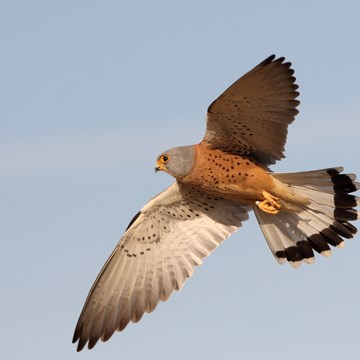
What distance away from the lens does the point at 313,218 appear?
11.2m

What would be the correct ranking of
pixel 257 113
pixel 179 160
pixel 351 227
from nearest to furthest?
pixel 257 113, pixel 179 160, pixel 351 227

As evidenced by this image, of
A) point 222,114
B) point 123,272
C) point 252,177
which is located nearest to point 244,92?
point 222,114

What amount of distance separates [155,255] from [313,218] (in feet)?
7.03

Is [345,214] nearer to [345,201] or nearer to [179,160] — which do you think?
[345,201]

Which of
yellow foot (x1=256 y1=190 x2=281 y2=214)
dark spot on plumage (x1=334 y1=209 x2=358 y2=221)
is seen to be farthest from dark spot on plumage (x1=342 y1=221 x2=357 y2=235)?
yellow foot (x1=256 y1=190 x2=281 y2=214)

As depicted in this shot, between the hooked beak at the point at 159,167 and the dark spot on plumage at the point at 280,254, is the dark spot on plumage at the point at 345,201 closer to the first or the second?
the dark spot on plumage at the point at 280,254

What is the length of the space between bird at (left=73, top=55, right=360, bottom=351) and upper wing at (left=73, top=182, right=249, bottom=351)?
13 millimetres

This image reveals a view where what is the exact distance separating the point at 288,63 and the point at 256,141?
117 centimetres

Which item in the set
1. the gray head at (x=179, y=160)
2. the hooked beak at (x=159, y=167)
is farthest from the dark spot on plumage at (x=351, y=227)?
the hooked beak at (x=159, y=167)

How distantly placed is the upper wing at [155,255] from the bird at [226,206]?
0.01 meters

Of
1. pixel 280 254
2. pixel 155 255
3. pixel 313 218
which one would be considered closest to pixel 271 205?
pixel 313 218

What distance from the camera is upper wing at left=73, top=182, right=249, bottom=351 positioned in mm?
11422

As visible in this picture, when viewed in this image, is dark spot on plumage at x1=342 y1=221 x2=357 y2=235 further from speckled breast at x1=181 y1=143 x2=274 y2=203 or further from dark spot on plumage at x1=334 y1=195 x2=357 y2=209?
speckled breast at x1=181 y1=143 x2=274 y2=203

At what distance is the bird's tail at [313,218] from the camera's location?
1073cm
